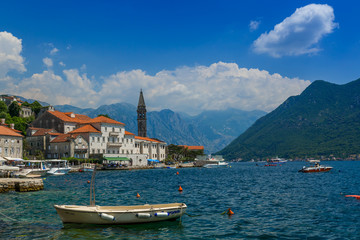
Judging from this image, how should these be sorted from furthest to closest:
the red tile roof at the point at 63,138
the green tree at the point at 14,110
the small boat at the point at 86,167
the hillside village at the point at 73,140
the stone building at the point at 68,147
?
the green tree at the point at 14,110 < the red tile roof at the point at 63,138 < the stone building at the point at 68,147 < the hillside village at the point at 73,140 < the small boat at the point at 86,167

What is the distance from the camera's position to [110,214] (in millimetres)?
20469

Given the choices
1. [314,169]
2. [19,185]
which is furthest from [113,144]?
→ [19,185]

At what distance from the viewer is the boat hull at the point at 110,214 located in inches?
797

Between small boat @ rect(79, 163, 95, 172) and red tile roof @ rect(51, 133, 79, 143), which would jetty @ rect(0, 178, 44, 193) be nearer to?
small boat @ rect(79, 163, 95, 172)

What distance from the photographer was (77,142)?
103188 mm

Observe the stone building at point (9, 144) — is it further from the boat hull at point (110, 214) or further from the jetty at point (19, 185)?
the boat hull at point (110, 214)

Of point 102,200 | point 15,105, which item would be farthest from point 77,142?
point 102,200

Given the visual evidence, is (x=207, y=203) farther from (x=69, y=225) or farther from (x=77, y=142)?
(x=77, y=142)

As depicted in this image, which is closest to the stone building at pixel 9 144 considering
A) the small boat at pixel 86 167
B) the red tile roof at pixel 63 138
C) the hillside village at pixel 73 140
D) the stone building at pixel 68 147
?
the hillside village at pixel 73 140

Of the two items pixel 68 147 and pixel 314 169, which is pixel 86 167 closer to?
pixel 68 147

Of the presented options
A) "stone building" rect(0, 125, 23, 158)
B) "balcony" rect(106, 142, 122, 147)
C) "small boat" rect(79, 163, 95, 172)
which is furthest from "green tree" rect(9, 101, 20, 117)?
"small boat" rect(79, 163, 95, 172)

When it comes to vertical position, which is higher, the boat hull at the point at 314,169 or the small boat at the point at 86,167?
the small boat at the point at 86,167

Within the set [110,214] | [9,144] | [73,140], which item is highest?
[73,140]

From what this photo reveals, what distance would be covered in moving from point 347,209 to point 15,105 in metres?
130
